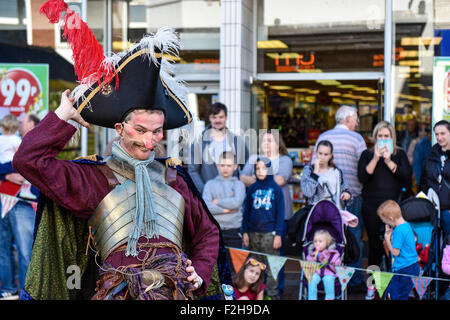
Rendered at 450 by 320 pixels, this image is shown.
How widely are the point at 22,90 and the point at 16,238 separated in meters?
2.75

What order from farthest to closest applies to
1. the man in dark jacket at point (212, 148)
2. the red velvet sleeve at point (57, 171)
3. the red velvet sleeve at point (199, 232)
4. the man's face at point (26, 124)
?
1. the man in dark jacket at point (212, 148)
2. the man's face at point (26, 124)
3. the red velvet sleeve at point (199, 232)
4. the red velvet sleeve at point (57, 171)

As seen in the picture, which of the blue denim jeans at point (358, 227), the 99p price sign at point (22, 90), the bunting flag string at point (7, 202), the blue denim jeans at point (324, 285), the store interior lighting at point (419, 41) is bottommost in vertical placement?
the blue denim jeans at point (324, 285)

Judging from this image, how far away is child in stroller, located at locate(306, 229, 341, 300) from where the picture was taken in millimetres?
5688

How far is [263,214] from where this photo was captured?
20.6 feet

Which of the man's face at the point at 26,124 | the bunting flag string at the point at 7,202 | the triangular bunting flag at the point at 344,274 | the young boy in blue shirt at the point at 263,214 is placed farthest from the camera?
the man's face at the point at 26,124

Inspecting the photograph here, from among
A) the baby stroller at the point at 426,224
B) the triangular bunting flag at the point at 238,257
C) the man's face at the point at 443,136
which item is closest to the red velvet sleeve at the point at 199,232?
the triangular bunting flag at the point at 238,257

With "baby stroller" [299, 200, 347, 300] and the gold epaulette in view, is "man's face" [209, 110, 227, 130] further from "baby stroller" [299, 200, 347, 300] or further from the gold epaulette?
the gold epaulette

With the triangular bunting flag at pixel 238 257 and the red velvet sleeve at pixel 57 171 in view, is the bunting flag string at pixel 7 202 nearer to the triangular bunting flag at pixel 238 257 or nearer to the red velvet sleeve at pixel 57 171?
the triangular bunting flag at pixel 238 257

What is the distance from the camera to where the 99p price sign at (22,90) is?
336 inches

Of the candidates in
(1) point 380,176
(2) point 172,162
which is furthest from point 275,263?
(2) point 172,162

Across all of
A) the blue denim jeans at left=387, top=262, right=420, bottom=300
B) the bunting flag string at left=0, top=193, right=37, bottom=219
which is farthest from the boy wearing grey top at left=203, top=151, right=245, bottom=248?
the bunting flag string at left=0, top=193, right=37, bottom=219

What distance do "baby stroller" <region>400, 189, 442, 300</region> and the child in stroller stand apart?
0.76m

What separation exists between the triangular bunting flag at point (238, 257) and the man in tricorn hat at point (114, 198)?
2429 millimetres
